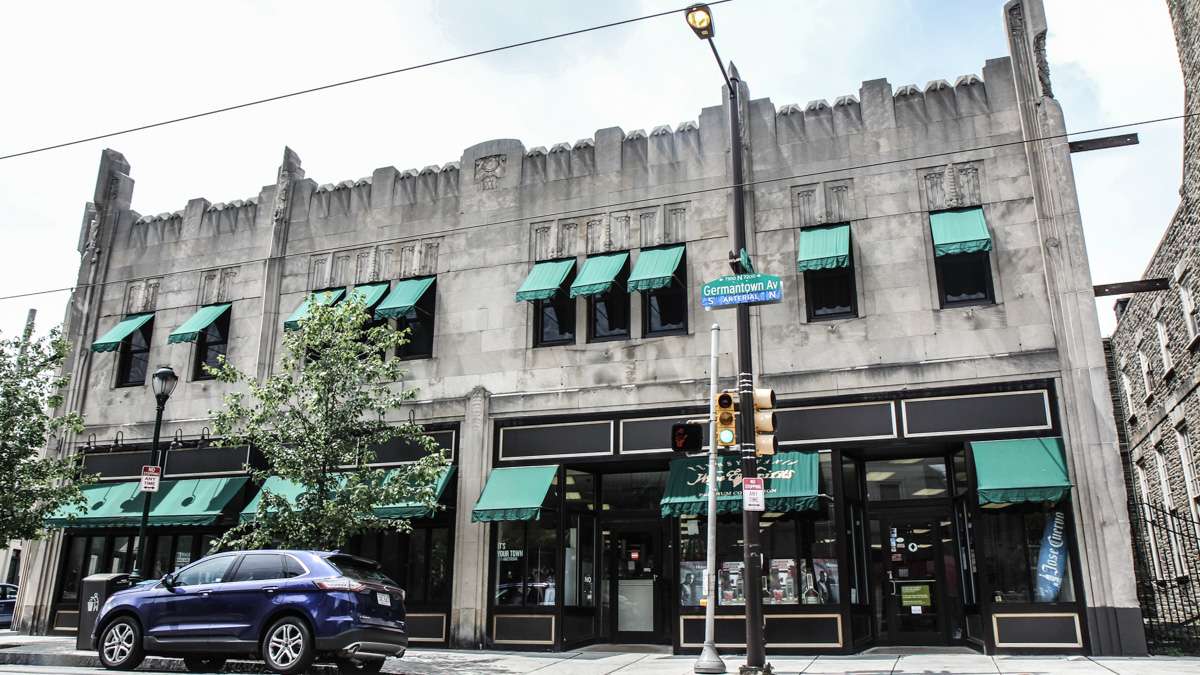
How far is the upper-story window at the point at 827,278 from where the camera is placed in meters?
16.6

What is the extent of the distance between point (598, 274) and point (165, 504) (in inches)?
437

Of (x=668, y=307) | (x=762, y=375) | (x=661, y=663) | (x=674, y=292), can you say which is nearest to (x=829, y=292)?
(x=762, y=375)

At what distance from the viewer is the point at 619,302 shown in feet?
60.4

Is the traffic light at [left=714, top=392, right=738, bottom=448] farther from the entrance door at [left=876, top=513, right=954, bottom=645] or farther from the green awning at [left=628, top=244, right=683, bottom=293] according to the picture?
the entrance door at [left=876, top=513, right=954, bottom=645]

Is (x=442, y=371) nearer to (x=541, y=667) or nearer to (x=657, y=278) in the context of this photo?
(x=657, y=278)

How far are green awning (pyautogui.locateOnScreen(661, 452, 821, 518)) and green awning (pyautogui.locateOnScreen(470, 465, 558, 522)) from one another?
8.06ft

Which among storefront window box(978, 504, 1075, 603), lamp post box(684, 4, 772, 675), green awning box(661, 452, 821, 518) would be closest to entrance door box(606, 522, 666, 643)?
green awning box(661, 452, 821, 518)

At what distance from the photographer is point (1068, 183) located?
1570 cm

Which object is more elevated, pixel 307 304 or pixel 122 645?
pixel 307 304

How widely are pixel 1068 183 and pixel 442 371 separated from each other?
12.7 meters

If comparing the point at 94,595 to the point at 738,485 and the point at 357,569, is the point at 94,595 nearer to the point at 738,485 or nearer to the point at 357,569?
the point at 357,569

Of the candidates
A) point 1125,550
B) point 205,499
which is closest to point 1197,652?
point 1125,550

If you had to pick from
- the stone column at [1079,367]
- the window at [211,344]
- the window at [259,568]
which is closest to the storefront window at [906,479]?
the stone column at [1079,367]

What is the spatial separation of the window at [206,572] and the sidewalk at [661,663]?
58.8 inches
